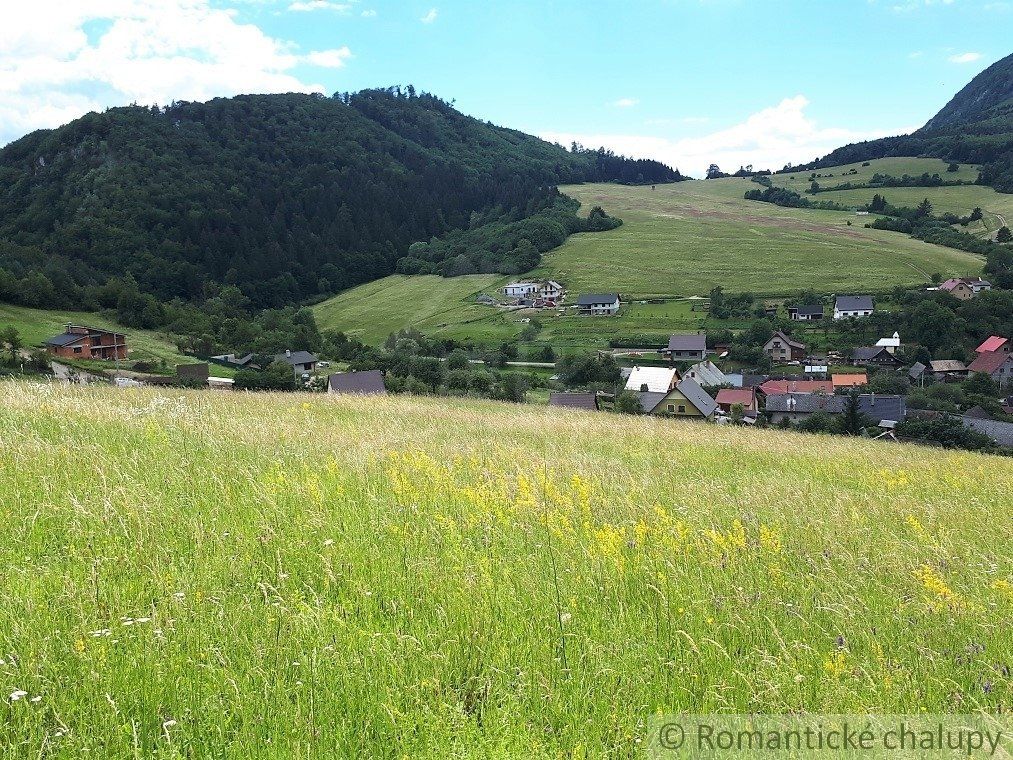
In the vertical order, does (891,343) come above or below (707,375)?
above

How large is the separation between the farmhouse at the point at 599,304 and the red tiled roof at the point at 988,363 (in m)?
46.1

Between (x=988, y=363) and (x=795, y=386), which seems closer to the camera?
(x=795, y=386)

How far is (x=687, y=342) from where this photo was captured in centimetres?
7662

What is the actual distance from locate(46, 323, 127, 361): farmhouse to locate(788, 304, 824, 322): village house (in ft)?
282

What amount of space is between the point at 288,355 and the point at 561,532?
74.9 m

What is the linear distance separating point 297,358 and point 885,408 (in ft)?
207

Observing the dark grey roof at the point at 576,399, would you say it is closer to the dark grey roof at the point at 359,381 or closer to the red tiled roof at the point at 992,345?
the dark grey roof at the point at 359,381

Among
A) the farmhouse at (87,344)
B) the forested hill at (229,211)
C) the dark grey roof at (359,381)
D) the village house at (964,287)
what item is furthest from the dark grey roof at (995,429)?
the forested hill at (229,211)

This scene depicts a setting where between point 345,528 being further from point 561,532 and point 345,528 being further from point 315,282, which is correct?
point 315,282

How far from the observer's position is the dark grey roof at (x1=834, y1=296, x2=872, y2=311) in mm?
85000

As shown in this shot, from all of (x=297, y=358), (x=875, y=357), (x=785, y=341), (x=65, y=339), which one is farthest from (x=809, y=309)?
(x=65, y=339)

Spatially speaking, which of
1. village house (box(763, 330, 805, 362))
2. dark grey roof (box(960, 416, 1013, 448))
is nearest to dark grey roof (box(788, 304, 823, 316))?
village house (box(763, 330, 805, 362))

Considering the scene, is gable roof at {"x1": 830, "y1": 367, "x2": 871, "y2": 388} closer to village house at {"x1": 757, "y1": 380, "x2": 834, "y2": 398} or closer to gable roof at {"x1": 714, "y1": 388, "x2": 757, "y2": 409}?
village house at {"x1": 757, "y1": 380, "x2": 834, "y2": 398}

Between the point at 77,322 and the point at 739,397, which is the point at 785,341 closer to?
the point at 739,397
